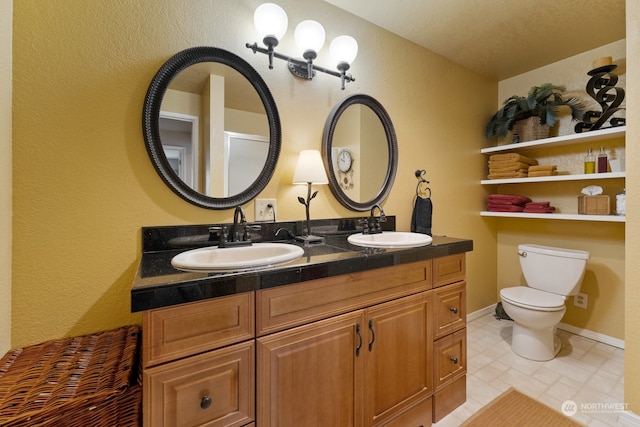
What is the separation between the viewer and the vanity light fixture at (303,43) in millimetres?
1432

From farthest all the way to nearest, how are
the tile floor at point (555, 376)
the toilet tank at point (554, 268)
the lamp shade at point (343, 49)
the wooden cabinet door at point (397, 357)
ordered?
the toilet tank at point (554, 268) → the lamp shade at point (343, 49) → the tile floor at point (555, 376) → the wooden cabinet door at point (397, 357)

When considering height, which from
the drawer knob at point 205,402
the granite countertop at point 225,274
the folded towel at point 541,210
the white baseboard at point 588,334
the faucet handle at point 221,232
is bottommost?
the white baseboard at point 588,334

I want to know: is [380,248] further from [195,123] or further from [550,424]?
[550,424]

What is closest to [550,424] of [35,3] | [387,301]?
[387,301]

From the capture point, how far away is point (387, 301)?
124 centimetres

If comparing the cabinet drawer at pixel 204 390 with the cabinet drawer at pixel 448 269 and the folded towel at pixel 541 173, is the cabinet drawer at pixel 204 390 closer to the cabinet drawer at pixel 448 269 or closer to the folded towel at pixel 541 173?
the cabinet drawer at pixel 448 269

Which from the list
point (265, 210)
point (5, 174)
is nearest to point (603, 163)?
point (265, 210)

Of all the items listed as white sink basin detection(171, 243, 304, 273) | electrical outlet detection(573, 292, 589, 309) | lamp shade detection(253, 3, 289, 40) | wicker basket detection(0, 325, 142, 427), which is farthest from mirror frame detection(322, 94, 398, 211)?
electrical outlet detection(573, 292, 589, 309)

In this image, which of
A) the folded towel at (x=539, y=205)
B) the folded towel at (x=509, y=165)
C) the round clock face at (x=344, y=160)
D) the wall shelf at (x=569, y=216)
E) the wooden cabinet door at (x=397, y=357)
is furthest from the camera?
the folded towel at (x=509, y=165)

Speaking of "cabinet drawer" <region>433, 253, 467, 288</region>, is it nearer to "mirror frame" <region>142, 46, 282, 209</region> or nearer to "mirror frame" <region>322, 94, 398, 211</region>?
"mirror frame" <region>322, 94, 398, 211</region>

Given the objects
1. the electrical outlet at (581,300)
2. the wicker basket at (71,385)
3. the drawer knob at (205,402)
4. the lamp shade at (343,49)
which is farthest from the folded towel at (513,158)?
the wicker basket at (71,385)

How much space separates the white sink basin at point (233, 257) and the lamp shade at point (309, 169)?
16.7 inches

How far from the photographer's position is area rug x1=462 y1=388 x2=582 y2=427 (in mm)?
1433

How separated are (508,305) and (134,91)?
259 cm
